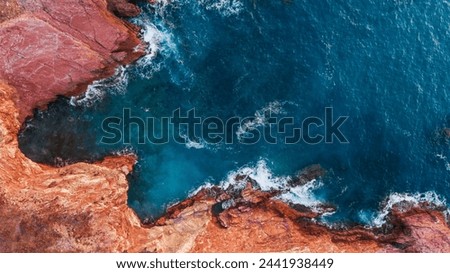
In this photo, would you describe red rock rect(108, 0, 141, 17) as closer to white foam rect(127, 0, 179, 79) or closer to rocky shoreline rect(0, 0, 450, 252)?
rocky shoreline rect(0, 0, 450, 252)

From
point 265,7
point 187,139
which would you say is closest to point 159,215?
point 187,139

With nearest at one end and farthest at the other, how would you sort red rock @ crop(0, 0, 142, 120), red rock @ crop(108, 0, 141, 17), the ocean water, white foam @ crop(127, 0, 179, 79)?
red rock @ crop(0, 0, 142, 120) → the ocean water → red rock @ crop(108, 0, 141, 17) → white foam @ crop(127, 0, 179, 79)

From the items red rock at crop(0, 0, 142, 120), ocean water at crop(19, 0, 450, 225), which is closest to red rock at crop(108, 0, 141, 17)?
ocean water at crop(19, 0, 450, 225)

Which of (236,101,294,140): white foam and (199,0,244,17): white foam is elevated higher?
(199,0,244,17): white foam

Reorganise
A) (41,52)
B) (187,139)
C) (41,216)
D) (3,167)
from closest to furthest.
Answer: (41,216), (3,167), (41,52), (187,139)

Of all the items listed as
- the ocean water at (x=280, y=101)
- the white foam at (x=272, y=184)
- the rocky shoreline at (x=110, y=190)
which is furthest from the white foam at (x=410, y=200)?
the white foam at (x=272, y=184)

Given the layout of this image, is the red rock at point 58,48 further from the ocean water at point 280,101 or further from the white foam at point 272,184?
the white foam at point 272,184

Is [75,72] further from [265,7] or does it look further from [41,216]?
[265,7]
